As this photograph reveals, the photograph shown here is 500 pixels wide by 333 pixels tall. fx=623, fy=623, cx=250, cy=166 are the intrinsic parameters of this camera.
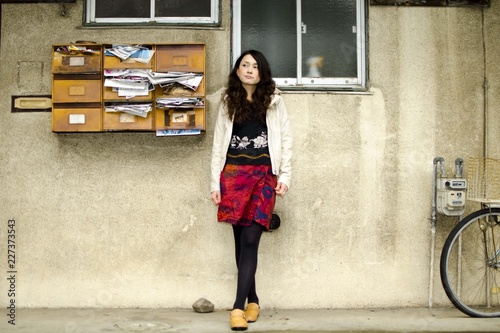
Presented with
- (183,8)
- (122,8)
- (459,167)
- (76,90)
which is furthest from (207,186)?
(459,167)

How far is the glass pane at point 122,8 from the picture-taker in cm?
548

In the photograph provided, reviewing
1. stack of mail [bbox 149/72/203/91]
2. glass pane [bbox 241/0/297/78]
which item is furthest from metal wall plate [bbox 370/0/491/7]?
stack of mail [bbox 149/72/203/91]

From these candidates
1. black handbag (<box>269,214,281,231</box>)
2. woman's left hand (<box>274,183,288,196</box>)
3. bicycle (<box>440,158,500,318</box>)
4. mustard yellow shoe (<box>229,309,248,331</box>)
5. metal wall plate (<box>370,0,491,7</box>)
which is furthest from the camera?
metal wall plate (<box>370,0,491,7</box>)

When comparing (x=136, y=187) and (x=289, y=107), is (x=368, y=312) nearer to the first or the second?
(x=289, y=107)

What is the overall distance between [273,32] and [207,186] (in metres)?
1.48

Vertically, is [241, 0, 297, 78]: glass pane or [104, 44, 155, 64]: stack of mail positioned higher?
[241, 0, 297, 78]: glass pane

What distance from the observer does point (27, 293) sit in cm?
532

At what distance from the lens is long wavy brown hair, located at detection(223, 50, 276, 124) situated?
471cm

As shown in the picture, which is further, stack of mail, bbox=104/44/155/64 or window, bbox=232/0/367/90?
window, bbox=232/0/367/90

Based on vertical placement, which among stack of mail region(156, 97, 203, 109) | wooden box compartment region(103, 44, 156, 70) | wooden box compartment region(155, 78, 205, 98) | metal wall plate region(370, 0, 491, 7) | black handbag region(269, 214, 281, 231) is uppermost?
metal wall plate region(370, 0, 491, 7)

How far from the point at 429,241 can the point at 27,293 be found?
3.48m

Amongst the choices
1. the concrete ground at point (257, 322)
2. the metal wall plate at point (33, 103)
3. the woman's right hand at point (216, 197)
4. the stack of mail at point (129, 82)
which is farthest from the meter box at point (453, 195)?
the metal wall plate at point (33, 103)

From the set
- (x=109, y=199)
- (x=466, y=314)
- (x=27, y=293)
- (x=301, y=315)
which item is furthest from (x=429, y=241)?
(x=27, y=293)

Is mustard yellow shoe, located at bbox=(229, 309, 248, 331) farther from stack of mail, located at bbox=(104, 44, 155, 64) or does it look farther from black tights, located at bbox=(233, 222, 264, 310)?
stack of mail, located at bbox=(104, 44, 155, 64)
